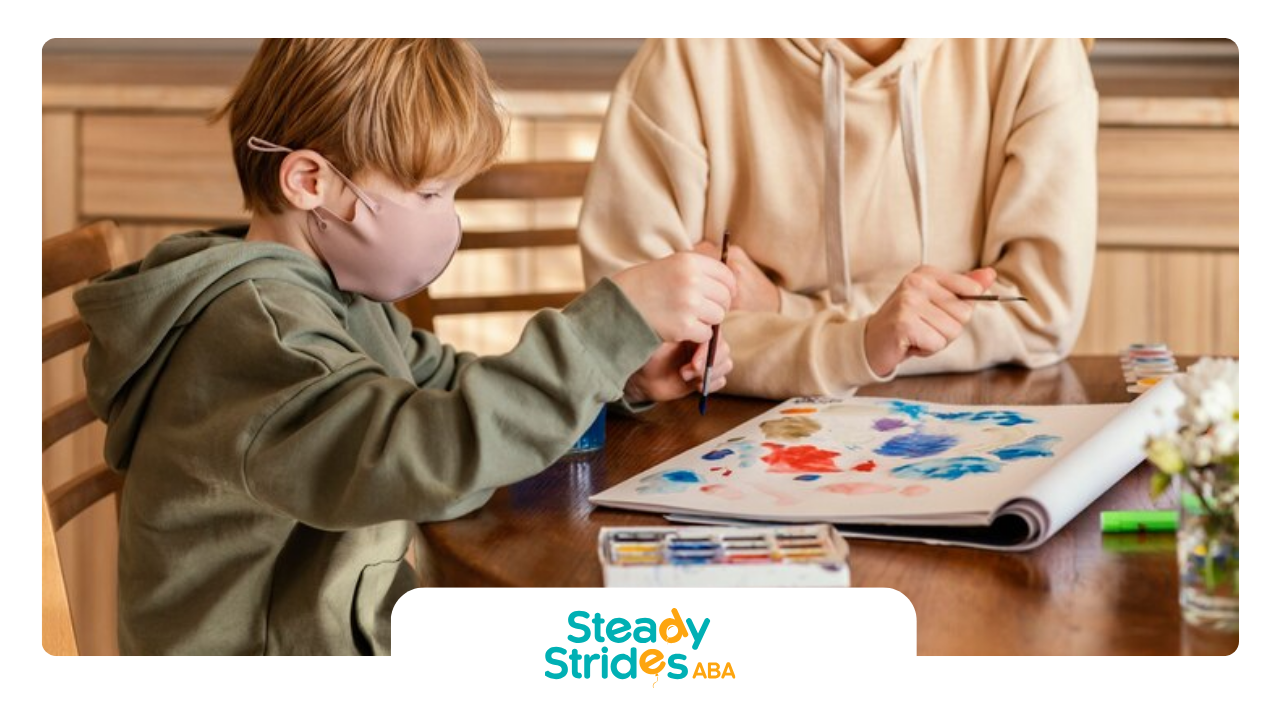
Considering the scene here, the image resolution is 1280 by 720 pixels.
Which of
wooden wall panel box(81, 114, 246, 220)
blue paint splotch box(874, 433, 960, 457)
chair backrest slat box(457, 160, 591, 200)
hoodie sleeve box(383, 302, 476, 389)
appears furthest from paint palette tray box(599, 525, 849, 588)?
chair backrest slat box(457, 160, 591, 200)

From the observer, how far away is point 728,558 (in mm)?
750

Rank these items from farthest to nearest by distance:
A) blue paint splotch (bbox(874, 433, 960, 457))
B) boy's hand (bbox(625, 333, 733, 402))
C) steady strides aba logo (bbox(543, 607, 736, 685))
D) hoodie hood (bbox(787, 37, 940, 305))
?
1. hoodie hood (bbox(787, 37, 940, 305))
2. boy's hand (bbox(625, 333, 733, 402))
3. blue paint splotch (bbox(874, 433, 960, 457))
4. steady strides aba logo (bbox(543, 607, 736, 685))

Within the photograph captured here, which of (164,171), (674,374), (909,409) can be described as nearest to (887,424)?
(909,409)

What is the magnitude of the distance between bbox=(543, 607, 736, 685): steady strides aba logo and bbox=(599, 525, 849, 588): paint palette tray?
3 cm

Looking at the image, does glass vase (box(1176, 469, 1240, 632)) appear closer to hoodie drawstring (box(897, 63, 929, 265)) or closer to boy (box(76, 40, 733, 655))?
boy (box(76, 40, 733, 655))

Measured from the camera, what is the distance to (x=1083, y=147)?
1161 millimetres

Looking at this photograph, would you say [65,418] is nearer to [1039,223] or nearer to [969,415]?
[969,415]

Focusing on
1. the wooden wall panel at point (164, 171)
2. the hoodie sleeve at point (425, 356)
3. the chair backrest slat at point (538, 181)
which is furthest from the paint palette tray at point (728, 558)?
the chair backrest slat at point (538, 181)

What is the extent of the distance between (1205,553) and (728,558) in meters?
0.21

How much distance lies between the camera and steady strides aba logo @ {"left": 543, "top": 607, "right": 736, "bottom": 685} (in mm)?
785

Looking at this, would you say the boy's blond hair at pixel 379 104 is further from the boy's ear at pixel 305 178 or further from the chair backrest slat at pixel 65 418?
the chair backrest slat at pixel 65 418

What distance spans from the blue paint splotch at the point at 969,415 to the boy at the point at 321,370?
0.17m

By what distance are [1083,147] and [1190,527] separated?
20.2 inches

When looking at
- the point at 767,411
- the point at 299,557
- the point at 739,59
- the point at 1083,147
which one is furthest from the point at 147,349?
the point at 1083,147
